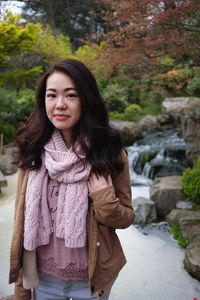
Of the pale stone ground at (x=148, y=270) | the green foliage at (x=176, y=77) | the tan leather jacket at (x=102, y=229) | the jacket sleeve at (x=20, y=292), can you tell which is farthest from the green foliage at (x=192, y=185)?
the green foliage at (x=176, y=77)

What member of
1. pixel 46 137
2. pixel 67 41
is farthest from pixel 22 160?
pixel 67 41

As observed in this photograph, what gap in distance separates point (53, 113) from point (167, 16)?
337cm

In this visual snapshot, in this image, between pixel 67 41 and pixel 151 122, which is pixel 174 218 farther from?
pixel 67 41

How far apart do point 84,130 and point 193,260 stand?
2332mm

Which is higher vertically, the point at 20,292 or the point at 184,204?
the point at 20,292

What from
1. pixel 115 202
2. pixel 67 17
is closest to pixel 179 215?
pixel 115 202

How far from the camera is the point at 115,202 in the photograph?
121cm

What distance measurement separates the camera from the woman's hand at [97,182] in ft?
4.02

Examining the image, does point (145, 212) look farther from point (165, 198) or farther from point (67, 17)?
point (67, 17)

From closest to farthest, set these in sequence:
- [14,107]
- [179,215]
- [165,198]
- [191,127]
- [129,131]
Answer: [179,215]
[165,198]
[191,127]
[129,131]
[14,107]

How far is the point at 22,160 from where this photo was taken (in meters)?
1.36

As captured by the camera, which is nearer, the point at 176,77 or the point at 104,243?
the point at 104,243

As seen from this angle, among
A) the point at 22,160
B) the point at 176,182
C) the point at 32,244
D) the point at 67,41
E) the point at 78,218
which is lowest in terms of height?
the point at 176,182

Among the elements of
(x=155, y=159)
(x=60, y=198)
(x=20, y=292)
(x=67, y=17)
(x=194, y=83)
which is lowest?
(x=155, y=159)
